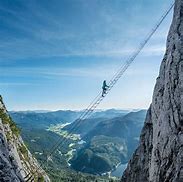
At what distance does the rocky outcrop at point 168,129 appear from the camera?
21750 millimetres

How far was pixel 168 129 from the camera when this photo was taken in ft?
78.9

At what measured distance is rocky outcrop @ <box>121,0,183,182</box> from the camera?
21.8m

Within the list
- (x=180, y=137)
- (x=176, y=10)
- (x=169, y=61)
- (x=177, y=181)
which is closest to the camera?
(x=177, y=181)

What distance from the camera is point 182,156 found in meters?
19.9

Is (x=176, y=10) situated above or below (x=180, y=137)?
above

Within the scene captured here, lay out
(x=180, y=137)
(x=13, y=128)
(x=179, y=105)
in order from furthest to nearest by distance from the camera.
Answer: (x=13, y=128), (x=179, y=105), (x=180, y=137)

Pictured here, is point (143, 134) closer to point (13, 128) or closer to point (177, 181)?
point (177, 181)

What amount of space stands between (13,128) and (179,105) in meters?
38.3

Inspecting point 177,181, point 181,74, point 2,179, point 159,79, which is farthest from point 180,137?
point 2,179

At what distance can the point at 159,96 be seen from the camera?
30.4m

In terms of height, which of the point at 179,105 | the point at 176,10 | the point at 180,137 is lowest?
the point at 180,137

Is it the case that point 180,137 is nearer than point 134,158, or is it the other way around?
point 180,137

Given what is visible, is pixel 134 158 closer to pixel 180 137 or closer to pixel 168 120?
pixel 168 120

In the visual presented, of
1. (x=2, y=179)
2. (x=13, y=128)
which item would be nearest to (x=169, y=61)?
(x=2, y=179)
